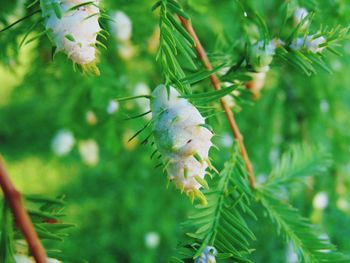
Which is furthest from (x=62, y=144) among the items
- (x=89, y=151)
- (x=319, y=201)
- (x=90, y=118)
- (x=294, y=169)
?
(x=294, y=169)

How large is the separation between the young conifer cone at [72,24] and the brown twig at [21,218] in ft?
0.37

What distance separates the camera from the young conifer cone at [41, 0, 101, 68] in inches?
15.8

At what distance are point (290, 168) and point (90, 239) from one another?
1.81 metres

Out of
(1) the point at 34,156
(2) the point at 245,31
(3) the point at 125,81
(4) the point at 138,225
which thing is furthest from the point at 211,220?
(1) the point at 34,156

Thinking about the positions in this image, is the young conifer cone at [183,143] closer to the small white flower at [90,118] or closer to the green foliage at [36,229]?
the green foliage at [36,229]

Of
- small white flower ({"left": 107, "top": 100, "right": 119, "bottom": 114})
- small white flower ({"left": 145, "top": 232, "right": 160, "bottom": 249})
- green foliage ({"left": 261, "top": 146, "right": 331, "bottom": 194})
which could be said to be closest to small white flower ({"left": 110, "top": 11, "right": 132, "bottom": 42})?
small white flower ({"left": 107, "top": 100, "right": 119, "bottom": 114})

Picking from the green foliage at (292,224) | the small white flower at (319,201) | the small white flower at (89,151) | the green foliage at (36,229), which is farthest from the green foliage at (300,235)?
the small white flower at (89,151)

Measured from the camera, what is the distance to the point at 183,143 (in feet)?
1.31

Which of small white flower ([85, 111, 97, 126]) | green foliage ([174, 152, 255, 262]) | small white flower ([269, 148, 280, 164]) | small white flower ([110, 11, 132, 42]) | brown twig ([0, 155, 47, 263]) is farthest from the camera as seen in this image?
small white flower ([269, 148, 280, 164])

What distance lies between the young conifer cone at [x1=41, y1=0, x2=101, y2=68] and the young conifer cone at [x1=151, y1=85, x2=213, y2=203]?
0.09 meters

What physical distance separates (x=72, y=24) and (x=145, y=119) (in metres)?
0.62

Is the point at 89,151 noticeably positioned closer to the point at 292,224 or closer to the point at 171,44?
the point at 292,224

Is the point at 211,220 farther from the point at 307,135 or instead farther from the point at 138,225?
the point at 138,225

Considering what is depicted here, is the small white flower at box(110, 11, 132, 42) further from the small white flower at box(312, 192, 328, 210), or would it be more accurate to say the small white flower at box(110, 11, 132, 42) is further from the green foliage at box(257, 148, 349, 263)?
the small white flower at box(312, 192, 328, 210)
